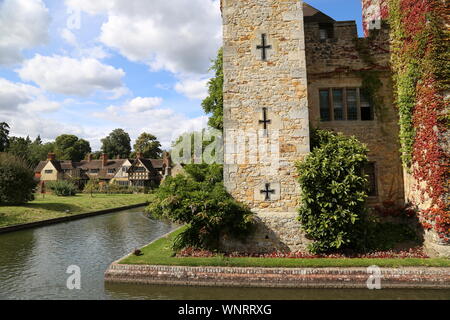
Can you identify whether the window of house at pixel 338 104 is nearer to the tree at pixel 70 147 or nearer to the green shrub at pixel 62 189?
the green shrub at pixel 62 189

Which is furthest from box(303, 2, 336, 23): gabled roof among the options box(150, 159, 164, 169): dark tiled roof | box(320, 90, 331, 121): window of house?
box(150, 159, 164, 169): dark tiled roof

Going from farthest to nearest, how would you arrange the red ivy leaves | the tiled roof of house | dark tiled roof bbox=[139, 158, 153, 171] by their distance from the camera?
the tiled roof of house → dark tiled roof bbox=[139, 158, 153, 171] → the red ivy leaves

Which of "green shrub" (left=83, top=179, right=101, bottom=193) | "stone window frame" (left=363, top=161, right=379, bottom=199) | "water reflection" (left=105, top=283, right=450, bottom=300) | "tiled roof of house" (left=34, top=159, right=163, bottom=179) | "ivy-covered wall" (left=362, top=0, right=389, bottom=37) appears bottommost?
"water reflection" (left=105, top=283, right=450, bottom=300)

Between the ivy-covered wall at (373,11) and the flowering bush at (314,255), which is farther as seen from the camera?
the ivy-covered wall at (373,11)

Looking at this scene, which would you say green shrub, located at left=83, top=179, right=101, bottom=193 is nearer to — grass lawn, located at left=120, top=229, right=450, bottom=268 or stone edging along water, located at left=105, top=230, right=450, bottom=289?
grass lawn, located at left=120, top=229, right=450, bottom=268

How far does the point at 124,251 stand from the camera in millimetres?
13203

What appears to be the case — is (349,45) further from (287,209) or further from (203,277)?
(203,277)

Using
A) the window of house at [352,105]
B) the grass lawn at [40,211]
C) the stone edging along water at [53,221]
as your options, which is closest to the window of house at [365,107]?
the window of house at [352,105]

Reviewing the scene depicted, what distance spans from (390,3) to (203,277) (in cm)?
1302

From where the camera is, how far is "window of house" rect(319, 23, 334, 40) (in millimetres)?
12712

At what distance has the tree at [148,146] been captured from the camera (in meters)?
78.8

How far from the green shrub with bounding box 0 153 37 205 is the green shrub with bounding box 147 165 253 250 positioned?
20272 millimetres

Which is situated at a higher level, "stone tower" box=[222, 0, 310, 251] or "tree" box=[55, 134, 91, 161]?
"tree" box=[55, 134, 91, 161]

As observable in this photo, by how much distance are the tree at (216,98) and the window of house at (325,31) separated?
6805 mm
